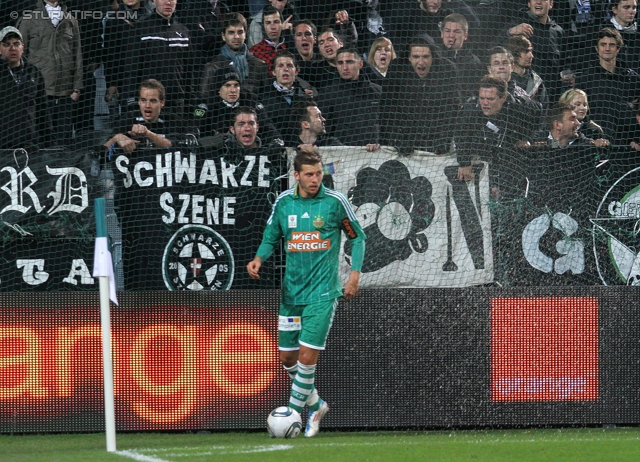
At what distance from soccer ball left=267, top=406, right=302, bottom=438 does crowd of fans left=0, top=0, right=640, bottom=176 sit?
2469 mm

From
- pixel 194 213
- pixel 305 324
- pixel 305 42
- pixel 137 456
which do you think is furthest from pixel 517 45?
pixel 137 456

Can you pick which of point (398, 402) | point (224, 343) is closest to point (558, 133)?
point (398, 402)

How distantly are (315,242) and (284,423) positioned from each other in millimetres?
1220

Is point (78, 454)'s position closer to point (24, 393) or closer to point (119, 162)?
point (24, 393)

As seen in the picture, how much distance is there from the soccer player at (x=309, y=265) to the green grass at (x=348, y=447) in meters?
0.51

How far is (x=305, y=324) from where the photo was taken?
A: 7094 millimetres

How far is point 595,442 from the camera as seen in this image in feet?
22.7

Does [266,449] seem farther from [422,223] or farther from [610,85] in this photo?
[610,85]

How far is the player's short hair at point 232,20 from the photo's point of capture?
412 inches

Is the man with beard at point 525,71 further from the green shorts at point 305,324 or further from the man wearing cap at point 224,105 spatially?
the green shorts at point 305,324

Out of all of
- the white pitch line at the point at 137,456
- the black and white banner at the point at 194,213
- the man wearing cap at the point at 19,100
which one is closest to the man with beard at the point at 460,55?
the black and white banner at the point at 194,213

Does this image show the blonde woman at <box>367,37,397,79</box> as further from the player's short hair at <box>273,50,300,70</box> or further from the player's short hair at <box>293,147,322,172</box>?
the player's short hair at <box>293,147,322,172</box>

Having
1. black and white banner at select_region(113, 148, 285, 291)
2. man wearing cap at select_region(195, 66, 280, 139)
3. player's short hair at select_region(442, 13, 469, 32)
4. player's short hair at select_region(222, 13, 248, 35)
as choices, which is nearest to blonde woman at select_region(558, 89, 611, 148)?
player's short hair at select_region(442, 13, 469, 32)

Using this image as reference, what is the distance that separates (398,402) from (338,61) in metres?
3.71
